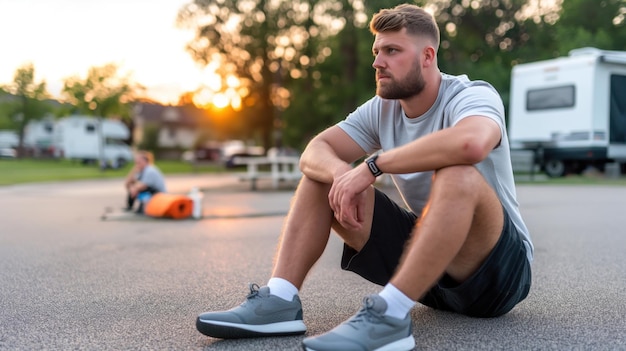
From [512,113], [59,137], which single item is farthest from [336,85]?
[59,137]

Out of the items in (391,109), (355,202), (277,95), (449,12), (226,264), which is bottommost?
(226,264)

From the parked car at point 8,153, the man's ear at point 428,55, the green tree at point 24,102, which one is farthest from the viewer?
the parked car at point 8,153

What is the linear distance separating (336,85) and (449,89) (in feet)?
98.1

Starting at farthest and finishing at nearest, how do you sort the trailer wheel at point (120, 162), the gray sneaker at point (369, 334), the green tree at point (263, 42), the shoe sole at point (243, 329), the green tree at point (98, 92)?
the trailer wheel at point (120, 162) → the green tree at point (98, 92) → the green tree at point (263, 42) → the shoe sole at point (243, 329) → the gray sneaker at point (369, 334)

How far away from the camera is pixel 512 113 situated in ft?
62.3

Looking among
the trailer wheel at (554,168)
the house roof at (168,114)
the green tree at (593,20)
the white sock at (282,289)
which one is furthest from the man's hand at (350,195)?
the house roof at (168,114)

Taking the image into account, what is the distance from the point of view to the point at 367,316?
7.63ft

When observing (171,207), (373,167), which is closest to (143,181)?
(171,207)

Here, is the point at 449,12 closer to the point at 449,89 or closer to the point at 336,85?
the point at 336,85

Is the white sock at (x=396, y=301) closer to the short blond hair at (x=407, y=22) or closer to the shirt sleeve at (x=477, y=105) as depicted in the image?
the shirt sleeve at (x=477, y=105)

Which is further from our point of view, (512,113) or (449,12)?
(449,12)

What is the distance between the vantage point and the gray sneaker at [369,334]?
2.25 meters

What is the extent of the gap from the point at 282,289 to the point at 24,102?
5219 centimetres

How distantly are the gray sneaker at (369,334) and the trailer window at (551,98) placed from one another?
16.2 meters
